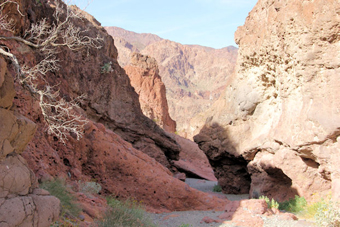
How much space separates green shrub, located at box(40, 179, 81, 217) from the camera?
4957 mm

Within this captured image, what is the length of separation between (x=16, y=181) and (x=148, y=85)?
116 feet

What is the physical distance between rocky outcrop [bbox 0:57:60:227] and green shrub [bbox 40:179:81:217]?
29.8 inches

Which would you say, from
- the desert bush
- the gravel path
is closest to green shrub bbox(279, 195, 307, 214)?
the gravel path

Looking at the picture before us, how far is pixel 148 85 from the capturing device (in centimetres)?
3878

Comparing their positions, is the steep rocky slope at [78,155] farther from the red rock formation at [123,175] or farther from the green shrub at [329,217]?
the green shrub at [329,217]

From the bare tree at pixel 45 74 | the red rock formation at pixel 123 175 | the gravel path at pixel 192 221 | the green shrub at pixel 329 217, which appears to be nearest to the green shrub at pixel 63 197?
the bare tree at pixel 45 74

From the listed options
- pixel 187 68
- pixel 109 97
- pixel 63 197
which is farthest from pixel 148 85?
pixel 187 68

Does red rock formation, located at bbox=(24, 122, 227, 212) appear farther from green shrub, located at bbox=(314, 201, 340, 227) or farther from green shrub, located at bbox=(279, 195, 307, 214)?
green shrub, located at bbox=(314, 201, 340, 227)

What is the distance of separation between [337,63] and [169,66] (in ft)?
347

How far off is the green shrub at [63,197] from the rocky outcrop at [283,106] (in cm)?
567

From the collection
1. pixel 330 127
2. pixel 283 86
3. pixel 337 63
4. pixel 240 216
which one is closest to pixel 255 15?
pixel 283 86

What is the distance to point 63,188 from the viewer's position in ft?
18.4

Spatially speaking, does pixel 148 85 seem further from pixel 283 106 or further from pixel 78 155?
pixel 78 155

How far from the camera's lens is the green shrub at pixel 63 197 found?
195 inches
